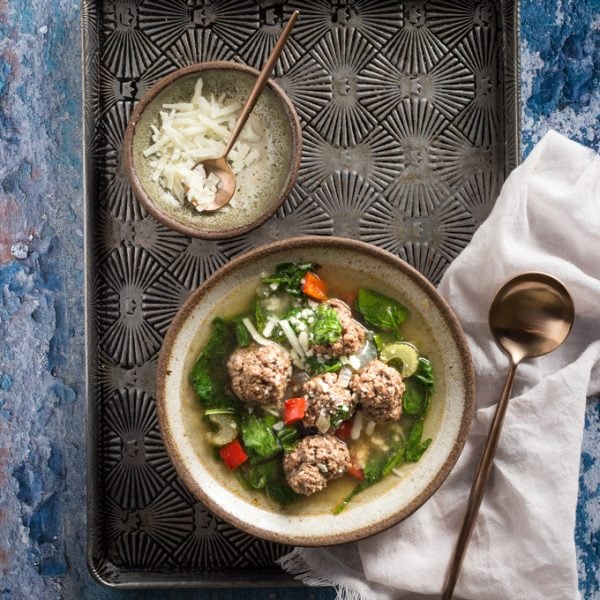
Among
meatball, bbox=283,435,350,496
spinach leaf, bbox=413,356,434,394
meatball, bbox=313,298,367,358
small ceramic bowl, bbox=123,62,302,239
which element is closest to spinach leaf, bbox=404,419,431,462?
spinach leaf, bbox=413,356,434,394

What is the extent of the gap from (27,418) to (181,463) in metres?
0.81

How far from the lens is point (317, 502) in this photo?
2838 millimetres

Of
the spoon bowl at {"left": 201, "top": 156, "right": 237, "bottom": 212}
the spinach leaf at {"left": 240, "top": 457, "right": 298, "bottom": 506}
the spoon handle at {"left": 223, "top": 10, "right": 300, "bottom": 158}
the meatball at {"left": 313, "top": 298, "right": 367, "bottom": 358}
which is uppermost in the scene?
the spoon handle at {"left": 223, "top": 10, "right": 300, "bottom": 158}

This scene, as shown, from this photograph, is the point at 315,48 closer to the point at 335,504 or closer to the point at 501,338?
the point at 501,338

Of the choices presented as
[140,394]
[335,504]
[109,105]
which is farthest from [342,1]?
[335,504]

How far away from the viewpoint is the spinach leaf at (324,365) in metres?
2.80

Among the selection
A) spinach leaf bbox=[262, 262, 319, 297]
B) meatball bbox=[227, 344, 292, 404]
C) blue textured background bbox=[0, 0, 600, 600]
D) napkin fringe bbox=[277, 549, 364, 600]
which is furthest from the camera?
blue textured background bbox=[0, 0, 600, 600]

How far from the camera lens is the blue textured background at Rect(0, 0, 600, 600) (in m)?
3.13

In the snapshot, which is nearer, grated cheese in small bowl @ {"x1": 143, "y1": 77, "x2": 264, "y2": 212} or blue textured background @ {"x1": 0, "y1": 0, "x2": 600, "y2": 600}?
grated cheese in small bowl @ {"x1": 143, "y1": 77, "x2": 264, "y2": 212}

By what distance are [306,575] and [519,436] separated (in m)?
0.90

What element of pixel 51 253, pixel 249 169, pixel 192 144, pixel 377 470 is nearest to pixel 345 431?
pixel 377 470

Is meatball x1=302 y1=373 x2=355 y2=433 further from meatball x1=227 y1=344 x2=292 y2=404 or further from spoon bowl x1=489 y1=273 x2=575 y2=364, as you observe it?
spoon bowl x1=489 y1=273 x2=575 y2=364

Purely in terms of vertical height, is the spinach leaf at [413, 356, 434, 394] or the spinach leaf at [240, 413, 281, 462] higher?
the spinach leaf at [413, 356, 434, 394]

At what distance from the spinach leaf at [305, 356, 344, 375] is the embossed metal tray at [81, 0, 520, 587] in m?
0.48
